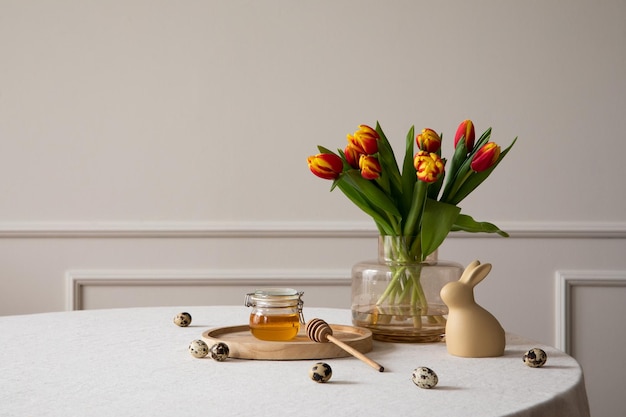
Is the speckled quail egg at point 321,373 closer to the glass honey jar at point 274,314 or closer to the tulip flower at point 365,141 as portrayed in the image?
the glass honey jar at point 274,314

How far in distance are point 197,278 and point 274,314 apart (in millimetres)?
1655

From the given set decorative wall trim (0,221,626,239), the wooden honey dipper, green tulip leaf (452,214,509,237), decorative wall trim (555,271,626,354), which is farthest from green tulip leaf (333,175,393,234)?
decorative wall trim (555,271,626,354)

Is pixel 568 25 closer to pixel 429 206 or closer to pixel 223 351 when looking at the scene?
pixel 429 206

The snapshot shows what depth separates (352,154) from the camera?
4.20 ft

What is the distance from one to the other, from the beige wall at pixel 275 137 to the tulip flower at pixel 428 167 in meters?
1.58

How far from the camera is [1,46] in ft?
9.31

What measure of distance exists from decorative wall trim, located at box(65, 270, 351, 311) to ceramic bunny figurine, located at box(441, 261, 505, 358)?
5.37ft

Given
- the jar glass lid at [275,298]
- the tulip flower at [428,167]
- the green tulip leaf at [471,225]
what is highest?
the tulip flower at [428,167]

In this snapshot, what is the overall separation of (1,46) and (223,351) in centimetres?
214

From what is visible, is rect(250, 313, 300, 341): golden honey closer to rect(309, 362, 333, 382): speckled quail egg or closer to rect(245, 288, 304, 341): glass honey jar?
rect(245, 288, 304, 341): glass honey jar

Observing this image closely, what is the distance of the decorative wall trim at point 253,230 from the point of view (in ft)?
9.09

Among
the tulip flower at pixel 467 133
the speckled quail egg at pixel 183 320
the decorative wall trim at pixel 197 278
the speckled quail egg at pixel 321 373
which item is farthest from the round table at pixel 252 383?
the decorative wall trim at pixel 197 278

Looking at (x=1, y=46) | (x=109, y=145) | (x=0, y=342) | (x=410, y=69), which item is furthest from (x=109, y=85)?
(x=0, y=342)

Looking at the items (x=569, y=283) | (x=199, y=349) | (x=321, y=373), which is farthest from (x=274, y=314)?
(x=569, y=283)
